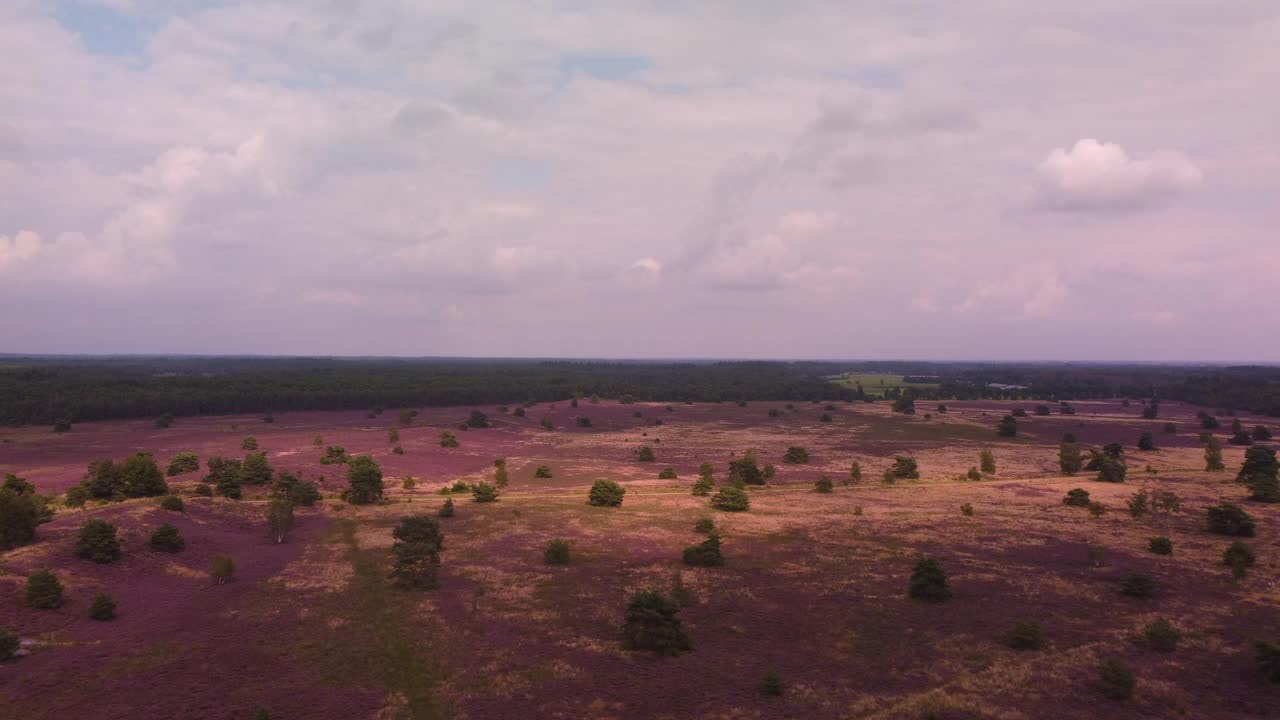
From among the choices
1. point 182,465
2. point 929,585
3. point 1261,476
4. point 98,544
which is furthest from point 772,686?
point 182,465

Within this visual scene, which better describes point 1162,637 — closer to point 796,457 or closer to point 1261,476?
point 1261,476

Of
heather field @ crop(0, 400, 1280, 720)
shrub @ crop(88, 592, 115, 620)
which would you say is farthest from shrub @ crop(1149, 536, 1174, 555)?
Answer: shrub @ crop(88, 592, 115, 620)

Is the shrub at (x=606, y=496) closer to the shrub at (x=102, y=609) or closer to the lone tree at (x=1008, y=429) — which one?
the shrub at (x=102, y=609)

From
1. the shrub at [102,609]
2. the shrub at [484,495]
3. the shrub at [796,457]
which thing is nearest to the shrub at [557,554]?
the shrub at [484,495]

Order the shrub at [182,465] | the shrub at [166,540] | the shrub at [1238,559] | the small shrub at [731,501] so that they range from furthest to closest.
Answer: the shrub at [182,465], the small shrub at [731,501], the shrub at [166,540], the shrub at [1238,559]

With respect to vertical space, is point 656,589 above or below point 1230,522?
Result: below

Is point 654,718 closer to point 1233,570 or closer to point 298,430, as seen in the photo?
point 1233,570

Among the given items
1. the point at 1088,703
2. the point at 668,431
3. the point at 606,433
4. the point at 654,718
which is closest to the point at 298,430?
the point at 606,433

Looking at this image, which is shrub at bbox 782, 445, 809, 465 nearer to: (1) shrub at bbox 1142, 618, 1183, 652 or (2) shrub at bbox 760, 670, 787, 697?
(1) shrub at bbox 1142, 618, 1183, 652
